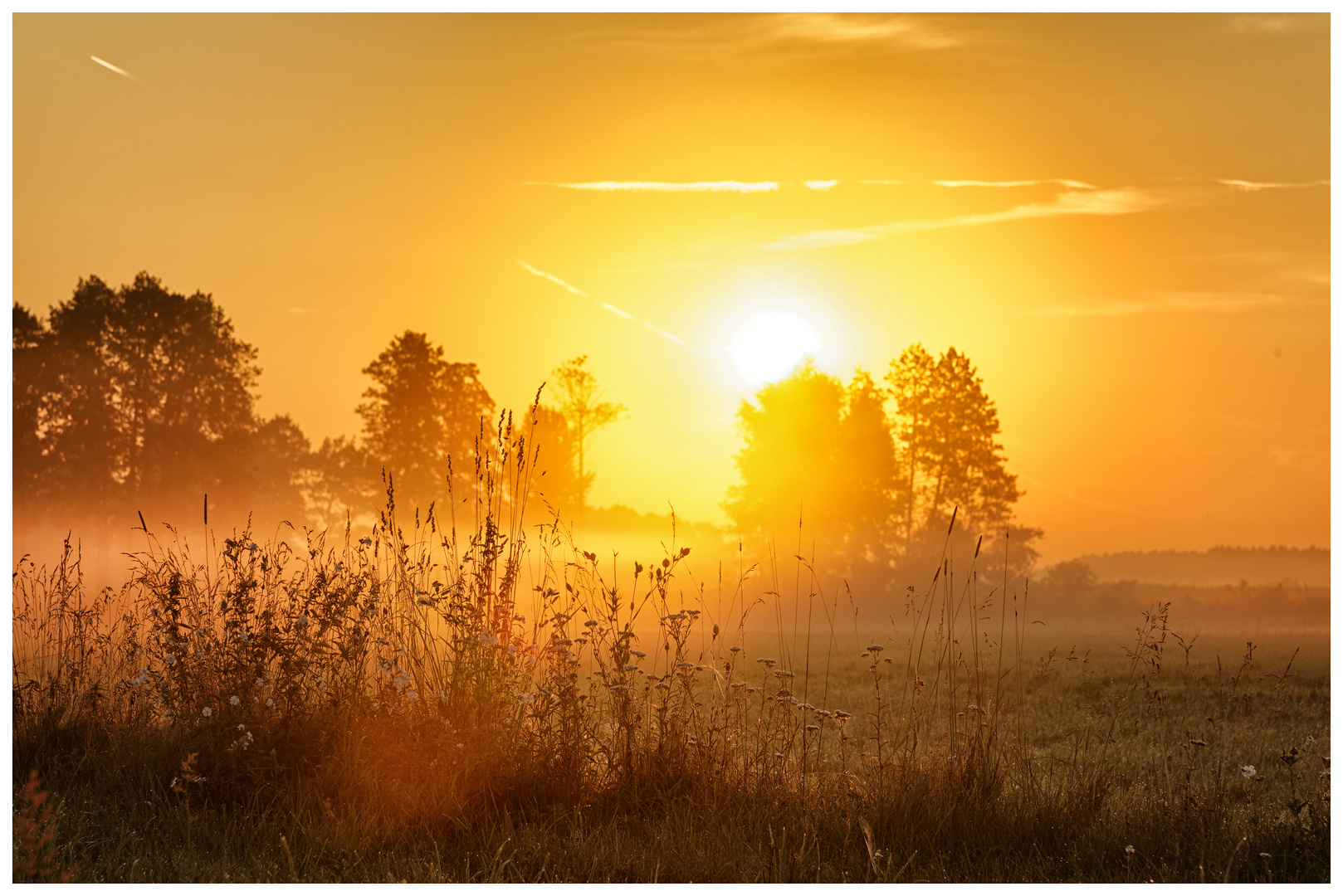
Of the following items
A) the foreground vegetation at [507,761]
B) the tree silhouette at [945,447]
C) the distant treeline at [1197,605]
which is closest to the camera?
the foreground vegetation at [507,761]

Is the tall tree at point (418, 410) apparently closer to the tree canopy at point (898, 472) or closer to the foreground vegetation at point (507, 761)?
the tree canopy at point (898, 472)

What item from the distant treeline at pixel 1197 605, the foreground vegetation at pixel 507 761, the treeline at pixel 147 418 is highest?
the treeline at pixel 147 418

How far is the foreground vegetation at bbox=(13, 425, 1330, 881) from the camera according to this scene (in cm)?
437

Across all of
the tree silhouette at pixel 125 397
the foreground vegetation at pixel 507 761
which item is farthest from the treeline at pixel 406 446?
the foreground vegetation at pixel 507 761

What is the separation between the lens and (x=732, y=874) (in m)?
4.23

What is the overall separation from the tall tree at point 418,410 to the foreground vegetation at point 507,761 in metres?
18.5

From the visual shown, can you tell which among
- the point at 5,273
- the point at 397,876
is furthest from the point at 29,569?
the point at 397,876

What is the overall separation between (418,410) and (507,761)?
20690 millimetres

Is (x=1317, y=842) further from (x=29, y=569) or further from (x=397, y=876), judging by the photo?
(x=29, y=569)

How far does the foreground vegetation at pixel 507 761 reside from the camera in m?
4.37

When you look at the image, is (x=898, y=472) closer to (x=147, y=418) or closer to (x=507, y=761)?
(x=147, y=418)

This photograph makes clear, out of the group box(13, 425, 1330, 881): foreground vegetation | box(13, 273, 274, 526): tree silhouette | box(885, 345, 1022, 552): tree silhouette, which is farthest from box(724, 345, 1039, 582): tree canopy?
box(13, 425, 1330, 881): foreground vegetation

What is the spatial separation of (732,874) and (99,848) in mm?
2958

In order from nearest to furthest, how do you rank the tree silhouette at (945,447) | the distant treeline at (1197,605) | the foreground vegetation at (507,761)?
the foreground vegetation at (507,761) < the distant treeline at (1197,605) < the tree silhouette at (945,447)
